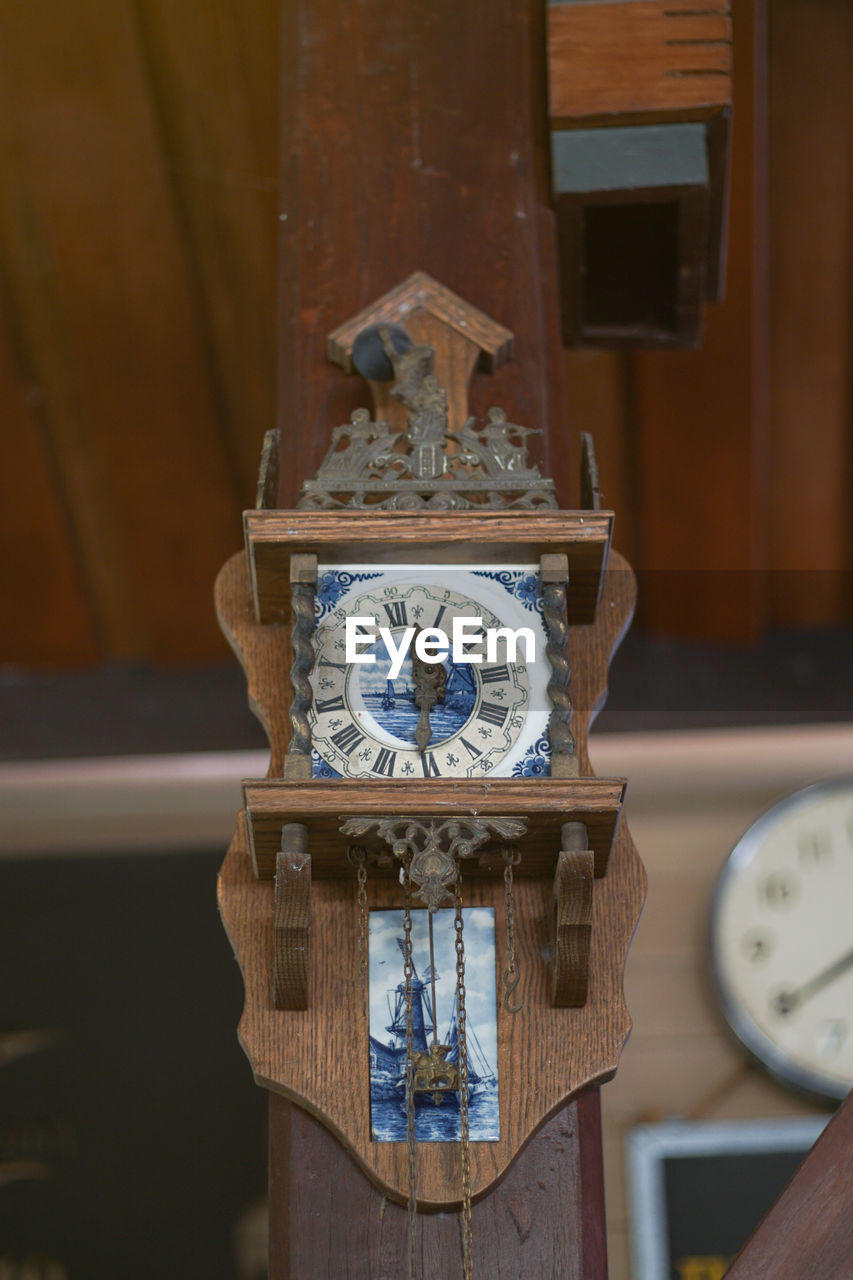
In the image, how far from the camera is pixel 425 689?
63.4 inches

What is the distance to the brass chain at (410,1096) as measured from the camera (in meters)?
1.54

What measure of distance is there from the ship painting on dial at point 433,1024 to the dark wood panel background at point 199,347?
182 centimetres

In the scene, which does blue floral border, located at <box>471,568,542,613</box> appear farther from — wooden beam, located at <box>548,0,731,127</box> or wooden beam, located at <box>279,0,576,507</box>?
wooden beam, located at <box>548,0,731,127</box>

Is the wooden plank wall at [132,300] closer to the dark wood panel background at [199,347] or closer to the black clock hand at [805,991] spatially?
the dark wood panel background at [199,347]

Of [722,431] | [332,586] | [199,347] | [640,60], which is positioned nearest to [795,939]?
[722,431]

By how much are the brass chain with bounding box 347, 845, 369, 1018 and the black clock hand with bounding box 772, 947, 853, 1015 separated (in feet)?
6.05

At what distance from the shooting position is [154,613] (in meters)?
3.91

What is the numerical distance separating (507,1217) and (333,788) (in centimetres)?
47

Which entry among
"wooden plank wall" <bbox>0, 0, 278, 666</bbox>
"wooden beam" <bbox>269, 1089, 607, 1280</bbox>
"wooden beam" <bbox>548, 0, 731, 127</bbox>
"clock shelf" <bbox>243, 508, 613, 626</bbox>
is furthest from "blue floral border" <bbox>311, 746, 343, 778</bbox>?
"wooden plank wall" <bbox>0, 0, 278, 666</bbox>

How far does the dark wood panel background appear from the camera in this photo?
9.68ft

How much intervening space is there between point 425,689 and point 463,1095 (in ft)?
1.32

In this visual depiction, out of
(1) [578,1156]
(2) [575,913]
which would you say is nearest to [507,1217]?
(1) [578,1156]

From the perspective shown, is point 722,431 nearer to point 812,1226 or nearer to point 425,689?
point 425,689

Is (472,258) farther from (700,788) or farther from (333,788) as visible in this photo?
(700,788)
